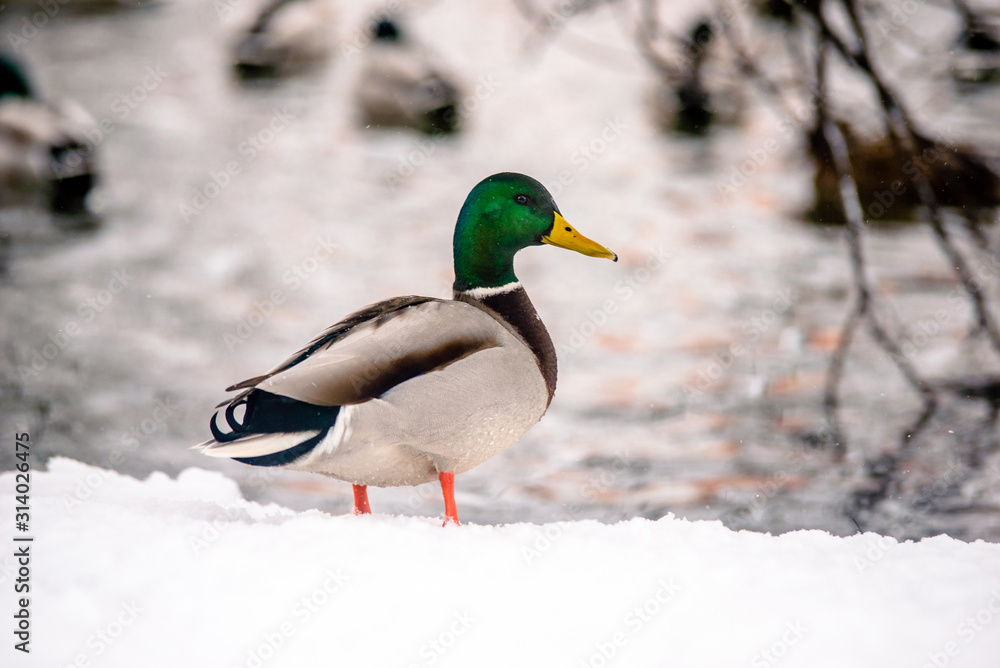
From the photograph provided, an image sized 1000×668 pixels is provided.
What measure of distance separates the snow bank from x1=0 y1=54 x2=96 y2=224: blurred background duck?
491 cm

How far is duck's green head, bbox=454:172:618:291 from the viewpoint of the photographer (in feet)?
7.84

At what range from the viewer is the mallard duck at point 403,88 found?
760 cm

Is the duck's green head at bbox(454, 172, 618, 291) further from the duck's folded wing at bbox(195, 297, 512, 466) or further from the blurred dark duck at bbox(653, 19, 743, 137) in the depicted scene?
the blurred dark duck at bbox(653, 19, 743, 137)

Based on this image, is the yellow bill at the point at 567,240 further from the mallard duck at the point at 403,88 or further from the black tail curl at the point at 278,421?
the mallard duck at the point at 403,88

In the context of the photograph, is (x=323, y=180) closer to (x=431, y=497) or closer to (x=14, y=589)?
(x=431, y=497)

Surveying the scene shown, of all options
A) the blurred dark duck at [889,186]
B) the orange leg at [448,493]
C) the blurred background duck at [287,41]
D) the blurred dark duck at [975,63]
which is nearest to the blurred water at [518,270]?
the blurred background duck at [287,41]

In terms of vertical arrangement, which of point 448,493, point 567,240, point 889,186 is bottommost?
point 889,186

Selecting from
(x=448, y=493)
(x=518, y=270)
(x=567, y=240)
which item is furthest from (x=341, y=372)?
(x=518, y=270)

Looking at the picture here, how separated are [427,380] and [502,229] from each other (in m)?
0.44

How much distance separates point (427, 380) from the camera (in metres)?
2.21

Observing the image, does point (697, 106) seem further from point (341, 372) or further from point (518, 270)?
point (341, 372)

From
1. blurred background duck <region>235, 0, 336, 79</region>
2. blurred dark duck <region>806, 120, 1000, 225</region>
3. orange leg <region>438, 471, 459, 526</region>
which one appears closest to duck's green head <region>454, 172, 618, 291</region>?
orange leg <region>438, 471, 459, 526</region>

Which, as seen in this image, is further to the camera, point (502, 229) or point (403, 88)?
point (403, 88)

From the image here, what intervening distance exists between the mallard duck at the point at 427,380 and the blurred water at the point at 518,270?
1.11 metres
